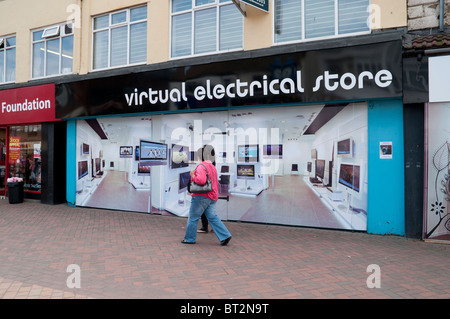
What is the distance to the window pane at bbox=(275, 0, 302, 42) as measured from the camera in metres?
7.39

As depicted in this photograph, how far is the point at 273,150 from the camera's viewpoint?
24.8 feet

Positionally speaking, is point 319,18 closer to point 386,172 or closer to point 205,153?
point 386,172

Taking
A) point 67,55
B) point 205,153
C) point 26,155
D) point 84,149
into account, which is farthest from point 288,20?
point 26,155

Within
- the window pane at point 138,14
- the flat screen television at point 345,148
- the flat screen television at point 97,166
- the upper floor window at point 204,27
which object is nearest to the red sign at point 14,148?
the flat screen television at point 97,166

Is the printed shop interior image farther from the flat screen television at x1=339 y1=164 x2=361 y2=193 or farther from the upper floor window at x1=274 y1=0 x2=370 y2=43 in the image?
the upper floor window at x1=274 y1=0 x2=370 y2=43

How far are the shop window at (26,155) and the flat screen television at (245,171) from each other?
294 inches

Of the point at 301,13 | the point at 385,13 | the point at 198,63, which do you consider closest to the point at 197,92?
the point at 198,63

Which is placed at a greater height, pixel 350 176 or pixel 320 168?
pixel 320 168

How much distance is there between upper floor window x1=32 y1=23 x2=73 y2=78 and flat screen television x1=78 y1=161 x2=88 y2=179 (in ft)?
10.0

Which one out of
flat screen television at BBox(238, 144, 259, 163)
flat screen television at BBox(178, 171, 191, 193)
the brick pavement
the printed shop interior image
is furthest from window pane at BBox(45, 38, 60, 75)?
flat screen television at BBox(238, 144, 259, 163)

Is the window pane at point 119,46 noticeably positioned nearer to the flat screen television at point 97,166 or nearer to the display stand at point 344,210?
the flat screen television at point 97,166

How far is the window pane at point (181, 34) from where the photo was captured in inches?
337

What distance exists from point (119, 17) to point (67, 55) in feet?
7.62

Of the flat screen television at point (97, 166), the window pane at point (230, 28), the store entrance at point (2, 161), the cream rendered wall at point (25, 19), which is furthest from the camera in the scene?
the store entrance at point (2, 161)
